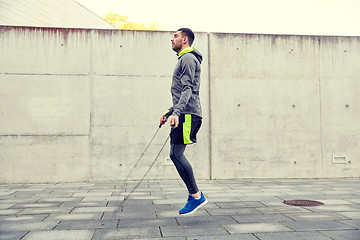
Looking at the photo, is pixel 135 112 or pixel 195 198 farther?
pixel 135 112

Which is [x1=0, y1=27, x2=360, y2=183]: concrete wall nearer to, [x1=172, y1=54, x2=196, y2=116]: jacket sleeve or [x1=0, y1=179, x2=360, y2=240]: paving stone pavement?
[x1=0, y1=179, x2=360, y2=240]: paving stone pavement

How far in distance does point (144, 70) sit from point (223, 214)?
4226 millimetres

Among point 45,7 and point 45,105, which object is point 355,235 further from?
point 45,7

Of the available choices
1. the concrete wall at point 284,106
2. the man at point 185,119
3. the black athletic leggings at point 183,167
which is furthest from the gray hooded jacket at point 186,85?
the concrete wall at point 284,106

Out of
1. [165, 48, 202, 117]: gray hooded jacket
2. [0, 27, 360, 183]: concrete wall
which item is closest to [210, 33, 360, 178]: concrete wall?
[0, 27, 360, 183]: concrete wall

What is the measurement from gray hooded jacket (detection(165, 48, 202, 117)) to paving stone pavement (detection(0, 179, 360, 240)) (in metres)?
1.20

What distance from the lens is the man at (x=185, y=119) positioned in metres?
3.35

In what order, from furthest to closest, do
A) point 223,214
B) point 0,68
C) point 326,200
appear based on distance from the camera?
point 0,68 → point 326,200 → point 223,214

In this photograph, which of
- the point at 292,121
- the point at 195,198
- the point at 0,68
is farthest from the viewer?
the point at 292,121

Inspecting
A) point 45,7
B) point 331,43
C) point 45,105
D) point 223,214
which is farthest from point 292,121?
point 45,7

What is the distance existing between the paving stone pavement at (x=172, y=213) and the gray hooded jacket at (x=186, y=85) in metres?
1.20

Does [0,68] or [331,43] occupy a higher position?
[331,43]

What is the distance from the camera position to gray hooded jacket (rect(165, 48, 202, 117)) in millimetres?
3359

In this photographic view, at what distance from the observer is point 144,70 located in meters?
7.00
